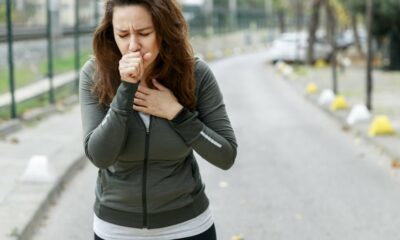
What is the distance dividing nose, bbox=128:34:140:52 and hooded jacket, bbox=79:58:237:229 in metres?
0.17

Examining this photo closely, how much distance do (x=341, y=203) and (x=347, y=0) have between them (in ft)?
83.4

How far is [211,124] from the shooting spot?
2836mm

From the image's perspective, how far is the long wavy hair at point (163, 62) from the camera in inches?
107

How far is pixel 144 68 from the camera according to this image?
2645mm

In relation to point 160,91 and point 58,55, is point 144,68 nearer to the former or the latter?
point 160,91

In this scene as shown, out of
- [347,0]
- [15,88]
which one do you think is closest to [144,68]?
[15,88]

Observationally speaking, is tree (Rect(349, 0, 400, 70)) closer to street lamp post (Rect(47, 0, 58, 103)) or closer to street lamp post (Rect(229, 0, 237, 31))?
street lamp post (Rect(47, 0, 58, 103))

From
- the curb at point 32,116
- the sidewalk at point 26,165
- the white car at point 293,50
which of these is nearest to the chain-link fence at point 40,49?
the curb at point 32,116

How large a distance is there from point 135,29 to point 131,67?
0.15m

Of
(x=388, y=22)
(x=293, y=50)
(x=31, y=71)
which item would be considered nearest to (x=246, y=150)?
(x=31, y=71)

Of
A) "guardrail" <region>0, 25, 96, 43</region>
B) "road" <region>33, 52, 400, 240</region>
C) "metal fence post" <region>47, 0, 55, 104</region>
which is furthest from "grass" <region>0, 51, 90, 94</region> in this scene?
"road" <region>33, 52, 400, 240</region>

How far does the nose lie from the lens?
2.59 metres

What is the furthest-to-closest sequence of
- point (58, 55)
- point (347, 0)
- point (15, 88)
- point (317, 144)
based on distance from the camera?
point (347, 0) < point (58, 55) < point (15, 88) < point (317, 144)

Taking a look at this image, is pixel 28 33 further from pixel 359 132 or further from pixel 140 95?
pixel 140 95
